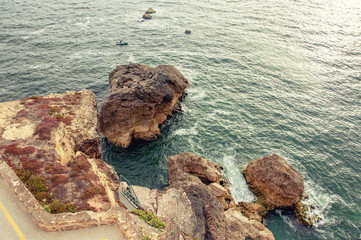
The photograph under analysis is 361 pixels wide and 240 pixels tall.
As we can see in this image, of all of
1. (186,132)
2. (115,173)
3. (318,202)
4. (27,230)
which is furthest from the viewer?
(186,132)

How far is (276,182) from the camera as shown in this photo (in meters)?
35.4

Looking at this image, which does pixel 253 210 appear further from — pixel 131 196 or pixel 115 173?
pixel 115 173

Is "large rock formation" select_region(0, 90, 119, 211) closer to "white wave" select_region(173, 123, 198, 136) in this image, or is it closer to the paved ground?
the paved ground

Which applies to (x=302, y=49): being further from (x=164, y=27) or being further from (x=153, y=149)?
(x=153, y=149)

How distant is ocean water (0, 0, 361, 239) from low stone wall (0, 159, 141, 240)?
809 inches

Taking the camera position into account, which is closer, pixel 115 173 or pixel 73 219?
pixel 73 219

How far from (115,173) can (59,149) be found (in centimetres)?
671

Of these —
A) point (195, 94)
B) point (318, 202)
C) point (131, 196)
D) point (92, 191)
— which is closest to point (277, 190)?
point (318, 202)

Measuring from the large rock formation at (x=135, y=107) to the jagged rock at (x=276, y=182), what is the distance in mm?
20018

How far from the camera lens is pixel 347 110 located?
2178 inches

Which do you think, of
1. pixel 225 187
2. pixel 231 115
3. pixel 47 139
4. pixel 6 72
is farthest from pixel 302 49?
pixel 6 72

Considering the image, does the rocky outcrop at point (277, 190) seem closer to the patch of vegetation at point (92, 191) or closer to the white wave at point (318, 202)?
the white wave at point (318, 202)

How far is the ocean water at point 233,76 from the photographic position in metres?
40.2

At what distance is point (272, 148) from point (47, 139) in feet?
126
